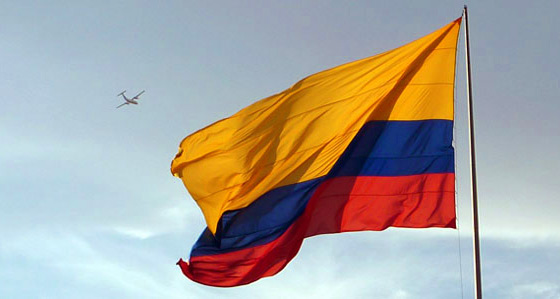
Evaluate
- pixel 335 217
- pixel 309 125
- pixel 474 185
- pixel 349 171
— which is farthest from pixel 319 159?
pixel 474 185

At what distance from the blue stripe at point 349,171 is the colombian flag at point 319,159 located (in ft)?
0.09

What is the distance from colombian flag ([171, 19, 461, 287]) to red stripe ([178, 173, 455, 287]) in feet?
0.09

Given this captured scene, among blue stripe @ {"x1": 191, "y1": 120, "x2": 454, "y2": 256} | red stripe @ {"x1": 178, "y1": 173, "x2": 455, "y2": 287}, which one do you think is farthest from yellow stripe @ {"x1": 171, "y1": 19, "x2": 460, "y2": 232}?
red stripe @ {"x1": 178, "y1": 173, "x2": 455, "y2": 287}

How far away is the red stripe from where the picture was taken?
20031 millimetres

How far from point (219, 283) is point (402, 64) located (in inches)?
303

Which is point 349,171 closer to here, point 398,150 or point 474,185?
point 398,150

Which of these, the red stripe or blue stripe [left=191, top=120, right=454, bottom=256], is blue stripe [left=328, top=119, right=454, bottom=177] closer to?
blue stripe [left=191, top=120, right=454, bottom=256]

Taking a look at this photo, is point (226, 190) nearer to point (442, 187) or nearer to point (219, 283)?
point (219, 283)

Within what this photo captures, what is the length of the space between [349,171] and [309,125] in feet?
5.52

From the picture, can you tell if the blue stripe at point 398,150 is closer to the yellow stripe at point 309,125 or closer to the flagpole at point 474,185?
the yellow stripe at point 309,125

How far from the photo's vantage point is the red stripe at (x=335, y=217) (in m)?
20.0

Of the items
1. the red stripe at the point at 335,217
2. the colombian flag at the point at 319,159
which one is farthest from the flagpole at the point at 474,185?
the red stripe at the point at 335,217

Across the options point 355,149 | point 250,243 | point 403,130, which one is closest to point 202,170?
point 250,243

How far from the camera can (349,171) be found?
818 inches
